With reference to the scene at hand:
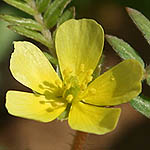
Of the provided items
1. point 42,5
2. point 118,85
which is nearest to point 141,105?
point 118,85

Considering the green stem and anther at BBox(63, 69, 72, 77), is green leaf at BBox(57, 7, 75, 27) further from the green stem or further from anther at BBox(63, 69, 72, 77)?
anther at BBox(63, 69, 72, 77)

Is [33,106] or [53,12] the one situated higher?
[53,12]

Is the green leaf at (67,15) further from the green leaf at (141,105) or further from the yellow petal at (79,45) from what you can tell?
the green leaf at (141,105)

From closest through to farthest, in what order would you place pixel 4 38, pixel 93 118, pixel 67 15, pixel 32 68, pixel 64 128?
pixel 93 118
pixel 32 68
pixel 67 15
pixel 4 38
pixel 64 128

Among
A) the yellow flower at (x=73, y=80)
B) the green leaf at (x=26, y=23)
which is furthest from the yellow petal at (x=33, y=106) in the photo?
the green leaf at (x=26, y=23)

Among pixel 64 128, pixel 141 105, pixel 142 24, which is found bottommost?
pixel 64 128

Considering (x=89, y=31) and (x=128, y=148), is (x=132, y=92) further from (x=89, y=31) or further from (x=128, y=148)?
(x=128, y=148)

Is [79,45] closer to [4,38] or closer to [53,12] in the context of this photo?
[53,12]
